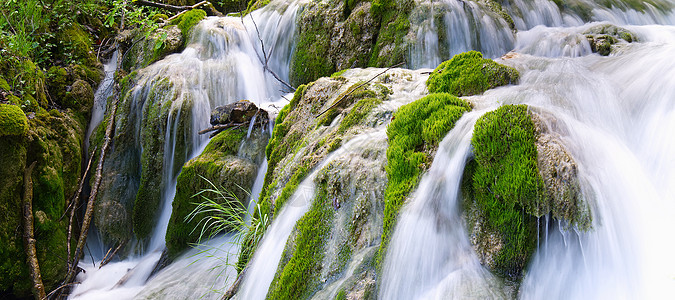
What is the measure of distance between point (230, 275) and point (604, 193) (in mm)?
3211

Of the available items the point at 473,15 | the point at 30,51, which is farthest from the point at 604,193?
the point at 30,51

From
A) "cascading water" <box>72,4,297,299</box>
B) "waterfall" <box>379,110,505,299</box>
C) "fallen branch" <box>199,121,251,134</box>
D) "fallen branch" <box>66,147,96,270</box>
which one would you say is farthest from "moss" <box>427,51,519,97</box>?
"fallen branch" <box>66,147,96,270</box>

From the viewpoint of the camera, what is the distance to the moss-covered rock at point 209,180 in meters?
5.22

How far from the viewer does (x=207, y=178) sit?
17.4 feet

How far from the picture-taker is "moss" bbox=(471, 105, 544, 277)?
2.21 metres

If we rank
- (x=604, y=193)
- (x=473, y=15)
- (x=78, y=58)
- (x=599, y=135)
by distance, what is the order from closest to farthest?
1. (x=604, y=193)
2. (x=599, y=135)
3. (x=473, y=15)
4. (x=78, y=58)

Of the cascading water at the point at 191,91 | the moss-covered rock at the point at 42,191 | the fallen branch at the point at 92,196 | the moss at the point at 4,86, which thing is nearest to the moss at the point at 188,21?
the cascading water at the point at 191,91

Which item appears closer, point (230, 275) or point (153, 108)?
point (230, 275)

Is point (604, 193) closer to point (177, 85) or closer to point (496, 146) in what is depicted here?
point (496, 146)

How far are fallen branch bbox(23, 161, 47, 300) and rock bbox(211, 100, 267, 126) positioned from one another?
2389 mm

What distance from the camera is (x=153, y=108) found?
651 centimetres

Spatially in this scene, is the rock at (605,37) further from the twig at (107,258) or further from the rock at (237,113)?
the twig at (107,258)

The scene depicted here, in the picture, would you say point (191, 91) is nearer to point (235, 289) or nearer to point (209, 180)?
point (209, 180)

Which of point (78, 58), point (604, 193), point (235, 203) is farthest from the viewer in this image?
point (78, 58)
